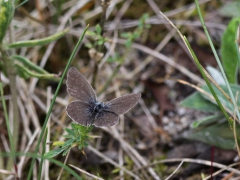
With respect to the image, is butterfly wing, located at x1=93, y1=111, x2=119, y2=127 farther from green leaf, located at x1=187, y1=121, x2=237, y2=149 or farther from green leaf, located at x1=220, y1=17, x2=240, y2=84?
green leaf, located at x1=220, y1=17, x2=240, y2=84

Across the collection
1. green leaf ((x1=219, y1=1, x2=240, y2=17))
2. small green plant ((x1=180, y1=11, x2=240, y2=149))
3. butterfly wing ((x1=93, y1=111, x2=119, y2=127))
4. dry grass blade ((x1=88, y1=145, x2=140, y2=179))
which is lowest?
dry grass blade ((x1=88, y1=145, x2=140, y2=179))

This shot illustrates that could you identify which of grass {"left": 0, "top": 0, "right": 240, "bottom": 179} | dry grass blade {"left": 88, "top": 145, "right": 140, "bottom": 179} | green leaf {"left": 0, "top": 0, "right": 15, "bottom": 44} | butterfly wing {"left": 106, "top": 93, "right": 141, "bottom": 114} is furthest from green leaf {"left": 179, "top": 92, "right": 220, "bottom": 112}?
green leaf {"left": 0, "top": 0, "right": 15, "bottom": 44}

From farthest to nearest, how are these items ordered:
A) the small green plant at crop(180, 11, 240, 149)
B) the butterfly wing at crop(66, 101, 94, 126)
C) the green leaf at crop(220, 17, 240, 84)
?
the green leaf at crop(220, 17, 240, 84), the small green plant at crop(180, 11, 240, 149), the butterfly wing at crop(66, 101, 94, 126)

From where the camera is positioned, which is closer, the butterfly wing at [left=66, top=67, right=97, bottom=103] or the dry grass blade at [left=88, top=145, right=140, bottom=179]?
the butterfly wing at [left=66, top=67, right=97, bottom=103]

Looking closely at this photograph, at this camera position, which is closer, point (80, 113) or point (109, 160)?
point (80, 113)

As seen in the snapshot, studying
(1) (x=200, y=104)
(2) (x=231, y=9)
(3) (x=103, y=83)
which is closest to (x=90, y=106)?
(1) (x=200, y=104)

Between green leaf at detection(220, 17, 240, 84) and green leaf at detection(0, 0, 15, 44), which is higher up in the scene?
green leaf at detection(0, 0, 15, 44)

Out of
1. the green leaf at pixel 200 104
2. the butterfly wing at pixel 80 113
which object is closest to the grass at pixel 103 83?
the green leaf at pixel 200 104

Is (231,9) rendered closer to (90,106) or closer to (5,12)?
Result: (90,106)
